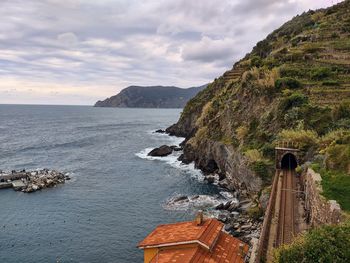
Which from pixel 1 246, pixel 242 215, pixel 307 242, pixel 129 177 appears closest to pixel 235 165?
pixel 242 215

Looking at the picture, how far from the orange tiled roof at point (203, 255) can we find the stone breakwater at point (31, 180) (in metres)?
47.7

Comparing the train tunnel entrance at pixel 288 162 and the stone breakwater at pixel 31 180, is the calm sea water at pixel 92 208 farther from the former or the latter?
the train tunnel entrance at pixel 288 162

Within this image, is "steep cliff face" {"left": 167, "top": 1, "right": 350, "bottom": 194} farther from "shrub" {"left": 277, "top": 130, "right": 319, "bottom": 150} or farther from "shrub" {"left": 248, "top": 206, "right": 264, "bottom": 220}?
"shrub" {"left": 248, "top": 206, "right": 264, "bottom": 220}

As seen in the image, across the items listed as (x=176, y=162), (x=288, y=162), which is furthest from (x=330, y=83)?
(x=176, y=162)

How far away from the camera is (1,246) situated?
42062mm

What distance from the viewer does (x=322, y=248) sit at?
15852 mm

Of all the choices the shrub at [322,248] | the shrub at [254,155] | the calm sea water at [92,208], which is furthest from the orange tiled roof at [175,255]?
the shrub at [254,155]

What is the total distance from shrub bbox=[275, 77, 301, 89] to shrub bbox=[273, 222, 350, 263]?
44.1 m

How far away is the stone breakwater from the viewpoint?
66.1 m

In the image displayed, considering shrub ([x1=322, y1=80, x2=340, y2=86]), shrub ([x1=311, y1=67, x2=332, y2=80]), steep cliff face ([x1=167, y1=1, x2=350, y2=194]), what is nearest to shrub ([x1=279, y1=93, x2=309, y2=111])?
steep cliff face ([x1=167, y1=1, x2=350, y2=194])

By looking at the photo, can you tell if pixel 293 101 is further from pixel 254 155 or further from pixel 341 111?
pixel 254 155

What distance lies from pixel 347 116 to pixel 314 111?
4506 mm

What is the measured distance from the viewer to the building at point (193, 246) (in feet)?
76.5

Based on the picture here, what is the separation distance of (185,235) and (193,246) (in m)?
1.32
